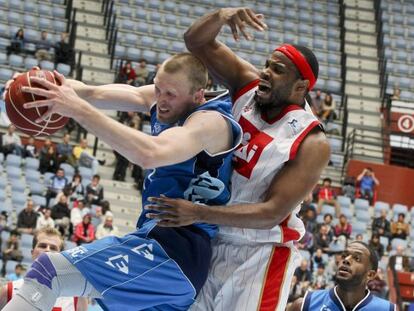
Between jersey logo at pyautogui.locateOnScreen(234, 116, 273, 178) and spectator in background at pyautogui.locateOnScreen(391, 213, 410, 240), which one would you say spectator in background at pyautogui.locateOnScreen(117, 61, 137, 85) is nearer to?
spectator in background at pyautogui.locateOnScreen(391, 213, 410, 240)

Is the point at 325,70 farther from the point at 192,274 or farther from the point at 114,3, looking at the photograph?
the point at 192,274

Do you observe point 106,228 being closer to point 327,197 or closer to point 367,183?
point 327,197

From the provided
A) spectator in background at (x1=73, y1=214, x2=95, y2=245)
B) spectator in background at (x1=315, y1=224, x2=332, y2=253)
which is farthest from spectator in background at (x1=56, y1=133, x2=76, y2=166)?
spectator in background at (x1=315, y1=224, x2=332, y2=253)

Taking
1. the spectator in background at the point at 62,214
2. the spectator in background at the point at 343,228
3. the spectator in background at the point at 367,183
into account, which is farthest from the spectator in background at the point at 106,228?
the spectator in background at the point at 367,183

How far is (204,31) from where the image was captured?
576 cm

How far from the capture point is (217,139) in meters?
5.16

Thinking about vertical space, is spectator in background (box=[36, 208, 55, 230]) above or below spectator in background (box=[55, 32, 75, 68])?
below

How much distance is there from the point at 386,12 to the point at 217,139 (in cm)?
2323

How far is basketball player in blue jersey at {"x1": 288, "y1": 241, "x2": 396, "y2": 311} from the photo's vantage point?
762 centimetres

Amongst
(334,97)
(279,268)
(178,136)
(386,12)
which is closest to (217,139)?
(178,136)

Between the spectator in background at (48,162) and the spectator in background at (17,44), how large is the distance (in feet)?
14.0

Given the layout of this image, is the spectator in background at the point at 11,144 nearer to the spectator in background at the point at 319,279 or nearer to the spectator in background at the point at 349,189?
the spectator in background at the point at 319,279

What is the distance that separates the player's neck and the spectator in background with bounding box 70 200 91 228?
902 centimetres

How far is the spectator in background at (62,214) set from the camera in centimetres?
1586
